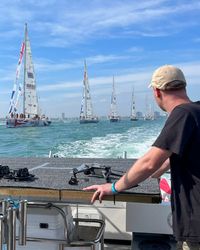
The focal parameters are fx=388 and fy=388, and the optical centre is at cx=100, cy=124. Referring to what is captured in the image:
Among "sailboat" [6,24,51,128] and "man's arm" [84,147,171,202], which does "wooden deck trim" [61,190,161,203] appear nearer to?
"man's arm" [84,147,171,202]

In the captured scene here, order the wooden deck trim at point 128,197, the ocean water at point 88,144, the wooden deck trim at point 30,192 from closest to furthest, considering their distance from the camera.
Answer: the wooden deck trim at point 128,197 → the wooden deck trim at point 30,192 → the ocean water at point 88,144

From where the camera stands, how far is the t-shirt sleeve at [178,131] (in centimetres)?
178

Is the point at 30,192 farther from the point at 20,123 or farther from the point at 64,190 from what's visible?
the point at 20,123

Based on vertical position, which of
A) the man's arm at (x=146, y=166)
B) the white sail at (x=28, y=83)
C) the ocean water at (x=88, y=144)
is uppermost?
the white sail at (x=28, y=83)

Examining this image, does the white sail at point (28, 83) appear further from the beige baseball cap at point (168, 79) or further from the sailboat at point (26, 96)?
the beige baseball cap at point (168, 79)

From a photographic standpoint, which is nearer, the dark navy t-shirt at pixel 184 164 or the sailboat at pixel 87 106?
the dark navy t-shirt at pixel 184 164

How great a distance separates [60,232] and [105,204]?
1.03m

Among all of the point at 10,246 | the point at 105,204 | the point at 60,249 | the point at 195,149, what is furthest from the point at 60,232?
the point at 195,149

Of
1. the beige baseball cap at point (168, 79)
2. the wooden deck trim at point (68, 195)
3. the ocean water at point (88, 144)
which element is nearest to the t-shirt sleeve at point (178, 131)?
the beige baseball cap at point (168, 79)

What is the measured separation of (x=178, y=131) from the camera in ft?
5.84

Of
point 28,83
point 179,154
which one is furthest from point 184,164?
point 28,83

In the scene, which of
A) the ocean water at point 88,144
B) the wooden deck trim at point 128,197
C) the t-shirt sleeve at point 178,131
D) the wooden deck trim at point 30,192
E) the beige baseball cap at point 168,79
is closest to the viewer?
the t-shirt sleeve at point 178,131

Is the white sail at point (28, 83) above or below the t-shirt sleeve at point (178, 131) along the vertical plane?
above

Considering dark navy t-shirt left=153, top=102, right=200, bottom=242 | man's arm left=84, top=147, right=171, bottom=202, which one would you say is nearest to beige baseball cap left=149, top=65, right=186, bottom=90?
dark navy t-shirt left=153, top=102, right=200, bottom=242
